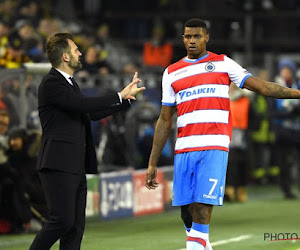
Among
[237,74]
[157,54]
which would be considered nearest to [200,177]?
[237,74]

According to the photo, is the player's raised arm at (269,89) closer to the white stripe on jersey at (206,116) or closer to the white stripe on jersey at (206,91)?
the white stripe on jersey at (206,91)

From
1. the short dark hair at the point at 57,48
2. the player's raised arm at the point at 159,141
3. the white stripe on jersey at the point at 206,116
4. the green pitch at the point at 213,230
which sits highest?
the short dark hair at the point at 57,48

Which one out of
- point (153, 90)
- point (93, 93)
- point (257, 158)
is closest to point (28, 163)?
point (93, 93)

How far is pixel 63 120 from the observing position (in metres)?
8.49

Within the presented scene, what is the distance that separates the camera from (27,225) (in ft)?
42.1

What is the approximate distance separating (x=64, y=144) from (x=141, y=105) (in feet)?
28.7

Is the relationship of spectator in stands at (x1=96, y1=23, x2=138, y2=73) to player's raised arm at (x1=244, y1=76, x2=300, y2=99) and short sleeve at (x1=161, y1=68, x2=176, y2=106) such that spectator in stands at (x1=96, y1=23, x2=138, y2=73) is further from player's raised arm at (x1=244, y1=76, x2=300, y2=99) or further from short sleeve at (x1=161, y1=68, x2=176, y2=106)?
player's raised arm at (x1=244, y1=76, x2=300, y2=99)

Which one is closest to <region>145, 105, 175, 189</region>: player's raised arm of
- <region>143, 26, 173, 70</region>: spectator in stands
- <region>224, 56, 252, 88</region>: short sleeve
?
<region>224, 56, 252, 88</region>: short sleeve

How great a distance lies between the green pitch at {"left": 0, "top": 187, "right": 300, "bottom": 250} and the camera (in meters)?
11.5

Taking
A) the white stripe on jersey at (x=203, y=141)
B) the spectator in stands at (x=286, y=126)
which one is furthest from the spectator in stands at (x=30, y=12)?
the white stripe on jersey at (x=203, y=141)

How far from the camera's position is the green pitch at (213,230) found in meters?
11.5

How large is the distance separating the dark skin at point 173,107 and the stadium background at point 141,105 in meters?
2.35

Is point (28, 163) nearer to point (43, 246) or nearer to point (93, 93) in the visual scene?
point (93, 93)

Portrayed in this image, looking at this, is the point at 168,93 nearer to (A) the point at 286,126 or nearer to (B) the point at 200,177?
(B) the point at 200,177
